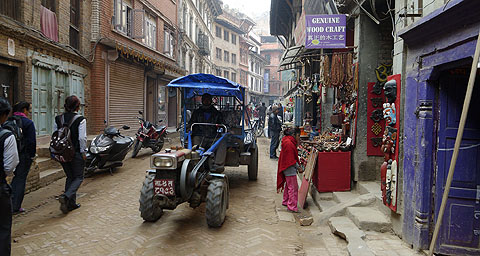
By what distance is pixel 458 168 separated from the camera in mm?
4039

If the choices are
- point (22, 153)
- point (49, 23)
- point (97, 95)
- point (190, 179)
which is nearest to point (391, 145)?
point (190, 179)

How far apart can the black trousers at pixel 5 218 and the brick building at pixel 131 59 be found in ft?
17.3

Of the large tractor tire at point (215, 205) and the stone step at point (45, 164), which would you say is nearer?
the large tractor tire at point (215, 205)

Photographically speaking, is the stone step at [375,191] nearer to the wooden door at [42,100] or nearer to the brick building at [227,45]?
the wooden door at [42,100]

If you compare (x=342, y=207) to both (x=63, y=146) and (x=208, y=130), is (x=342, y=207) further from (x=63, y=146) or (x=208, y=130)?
(x=63, y=146)

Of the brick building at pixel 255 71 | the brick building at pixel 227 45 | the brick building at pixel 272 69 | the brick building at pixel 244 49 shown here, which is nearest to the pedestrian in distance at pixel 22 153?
the brick building at pixel 227 45

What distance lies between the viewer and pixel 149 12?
18.3 meters

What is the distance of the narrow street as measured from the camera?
14.6 feet

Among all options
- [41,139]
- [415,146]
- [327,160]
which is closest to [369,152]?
[327,160]

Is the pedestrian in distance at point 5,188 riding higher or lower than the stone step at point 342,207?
higher

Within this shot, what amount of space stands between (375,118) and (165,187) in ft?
14.7

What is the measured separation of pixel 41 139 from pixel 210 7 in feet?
107

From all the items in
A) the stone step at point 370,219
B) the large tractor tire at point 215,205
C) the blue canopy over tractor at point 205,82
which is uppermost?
the blue canopy over tractor at point 205,82

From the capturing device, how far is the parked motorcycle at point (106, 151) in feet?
28.0
